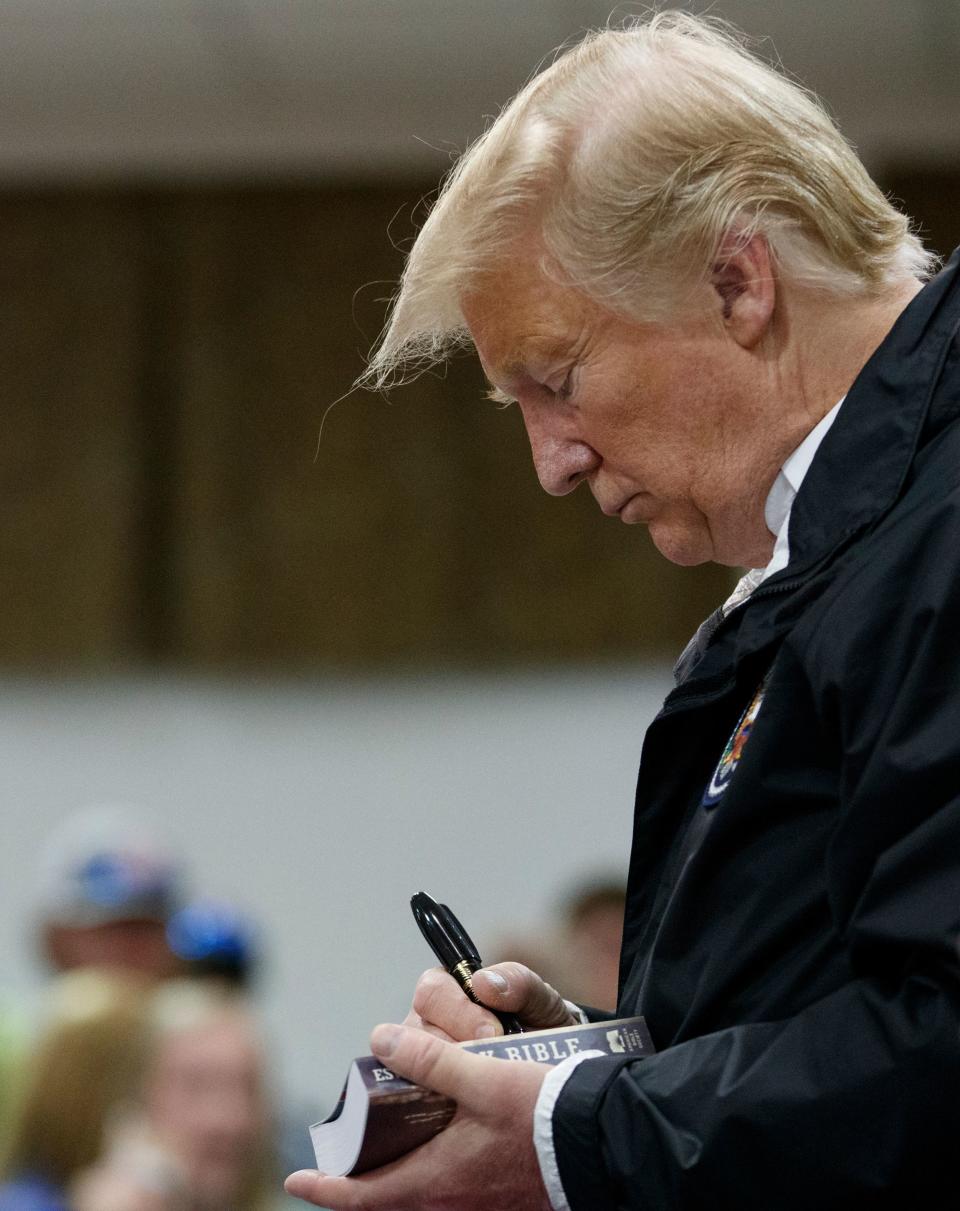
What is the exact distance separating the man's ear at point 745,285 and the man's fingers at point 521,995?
45 cm

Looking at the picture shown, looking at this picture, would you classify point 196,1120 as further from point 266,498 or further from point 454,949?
point 266,498

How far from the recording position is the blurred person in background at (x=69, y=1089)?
8.53ft

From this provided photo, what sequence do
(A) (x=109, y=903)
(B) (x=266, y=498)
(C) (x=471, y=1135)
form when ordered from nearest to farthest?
(C) (x=471, y=1135)
(A) (x=109, y=903)
(B) (x=266, y=498)

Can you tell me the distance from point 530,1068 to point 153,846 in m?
3.18

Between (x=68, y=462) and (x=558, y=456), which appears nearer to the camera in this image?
(x=558, y=456)

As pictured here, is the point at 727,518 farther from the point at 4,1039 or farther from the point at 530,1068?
the point at 4,1039

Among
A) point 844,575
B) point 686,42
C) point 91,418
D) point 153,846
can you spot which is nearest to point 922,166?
point 91,418

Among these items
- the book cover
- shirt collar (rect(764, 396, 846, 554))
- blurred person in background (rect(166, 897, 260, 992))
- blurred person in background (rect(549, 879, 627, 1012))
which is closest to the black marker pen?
the book cover

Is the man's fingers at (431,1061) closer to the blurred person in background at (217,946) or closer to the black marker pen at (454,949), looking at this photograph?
the black marker pen at (454,949)

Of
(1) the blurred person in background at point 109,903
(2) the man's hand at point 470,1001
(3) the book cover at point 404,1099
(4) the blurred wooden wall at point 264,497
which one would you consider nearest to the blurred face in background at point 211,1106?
(1) the blurred person in background at point 109,903

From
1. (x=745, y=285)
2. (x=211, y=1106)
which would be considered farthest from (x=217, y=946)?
(x=745, y=285)

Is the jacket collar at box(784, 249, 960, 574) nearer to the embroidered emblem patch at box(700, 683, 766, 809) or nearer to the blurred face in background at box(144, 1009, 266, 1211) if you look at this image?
the embroidered emblem patch at box(700, 683, 766, 809)

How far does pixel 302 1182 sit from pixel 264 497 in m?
3.24

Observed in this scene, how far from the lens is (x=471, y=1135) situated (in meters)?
1.00
